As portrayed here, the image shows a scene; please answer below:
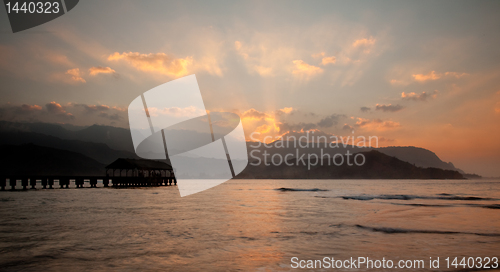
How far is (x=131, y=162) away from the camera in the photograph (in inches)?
2416

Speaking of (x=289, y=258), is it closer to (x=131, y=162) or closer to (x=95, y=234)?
(x=95, y=234)

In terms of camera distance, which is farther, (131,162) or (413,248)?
(131,162)

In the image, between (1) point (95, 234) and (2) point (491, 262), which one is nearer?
(2) point (491, 262)

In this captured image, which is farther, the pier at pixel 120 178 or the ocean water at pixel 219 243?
the pier at pixel 120 178

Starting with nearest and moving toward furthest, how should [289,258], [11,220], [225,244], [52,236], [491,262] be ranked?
[491,262] < [289,258] < [225,244] < [52,236] < [11,220]

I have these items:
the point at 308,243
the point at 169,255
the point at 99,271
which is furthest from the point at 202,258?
the point at 308,243

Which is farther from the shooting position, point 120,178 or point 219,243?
point 120,178

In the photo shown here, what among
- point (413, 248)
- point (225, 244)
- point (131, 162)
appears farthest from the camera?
point (131, 162)

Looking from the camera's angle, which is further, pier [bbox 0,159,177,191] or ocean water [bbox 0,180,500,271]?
pier [bbox 0,159,177,191]

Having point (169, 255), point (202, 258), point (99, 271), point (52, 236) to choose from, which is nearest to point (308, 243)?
point (202, 258)

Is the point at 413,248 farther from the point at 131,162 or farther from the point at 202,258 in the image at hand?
the point at 131,162

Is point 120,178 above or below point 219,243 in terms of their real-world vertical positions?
below

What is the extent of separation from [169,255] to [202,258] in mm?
1115

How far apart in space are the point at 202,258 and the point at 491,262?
819 centimetres
